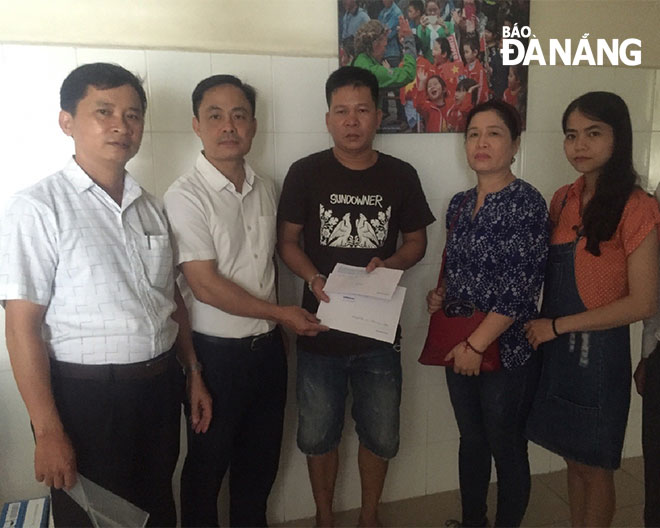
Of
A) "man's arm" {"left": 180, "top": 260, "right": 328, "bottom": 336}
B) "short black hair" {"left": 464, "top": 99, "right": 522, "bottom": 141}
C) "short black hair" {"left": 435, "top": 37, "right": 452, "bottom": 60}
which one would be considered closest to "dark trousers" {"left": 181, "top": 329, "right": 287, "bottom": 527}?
"man's arm" {"left": 180, "top": 260, "right": 328, "bottom": 336}

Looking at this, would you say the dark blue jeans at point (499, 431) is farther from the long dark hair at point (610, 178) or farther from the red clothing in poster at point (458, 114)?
the red clothing in poster at point (458, 114)

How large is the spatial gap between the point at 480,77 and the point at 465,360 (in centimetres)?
117

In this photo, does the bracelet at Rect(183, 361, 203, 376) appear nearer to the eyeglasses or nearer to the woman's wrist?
the eyeglasses

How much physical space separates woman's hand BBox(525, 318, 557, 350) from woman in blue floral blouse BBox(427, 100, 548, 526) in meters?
0.02

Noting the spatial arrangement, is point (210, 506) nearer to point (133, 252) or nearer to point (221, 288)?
point (221, 288)

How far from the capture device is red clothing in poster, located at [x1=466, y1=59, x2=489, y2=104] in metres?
2.12

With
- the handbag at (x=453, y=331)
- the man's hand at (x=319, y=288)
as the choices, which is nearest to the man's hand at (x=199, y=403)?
the man's hand at (x=319, y=288)

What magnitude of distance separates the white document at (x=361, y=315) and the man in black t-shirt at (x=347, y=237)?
0.09 metres

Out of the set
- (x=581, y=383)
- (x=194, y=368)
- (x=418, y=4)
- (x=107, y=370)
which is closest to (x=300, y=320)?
(x=194, y=368)

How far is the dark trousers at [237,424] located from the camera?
1638mm

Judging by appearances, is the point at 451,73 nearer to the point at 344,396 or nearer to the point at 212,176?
the point at 212,176

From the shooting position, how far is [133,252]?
4.49ft

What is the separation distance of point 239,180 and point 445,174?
0.89m

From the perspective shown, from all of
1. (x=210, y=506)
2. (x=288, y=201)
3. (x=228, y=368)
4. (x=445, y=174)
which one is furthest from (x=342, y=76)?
(x=210, y=506)
